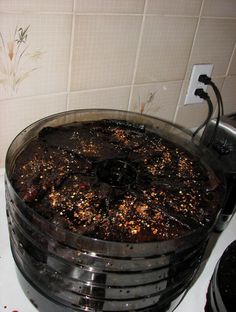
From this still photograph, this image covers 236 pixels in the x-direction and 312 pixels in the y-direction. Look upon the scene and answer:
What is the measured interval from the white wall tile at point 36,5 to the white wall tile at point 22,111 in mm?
175

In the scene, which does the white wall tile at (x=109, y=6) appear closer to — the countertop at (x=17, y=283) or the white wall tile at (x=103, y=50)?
the white wall tile at (x=103, y=50)

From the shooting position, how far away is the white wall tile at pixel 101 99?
0.79 metres

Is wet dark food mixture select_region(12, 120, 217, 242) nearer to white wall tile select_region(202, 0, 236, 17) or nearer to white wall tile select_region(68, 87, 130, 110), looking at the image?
white wall tile select_region(68, 87, 130, 110)

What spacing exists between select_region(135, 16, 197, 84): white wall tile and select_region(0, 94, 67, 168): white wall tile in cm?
21

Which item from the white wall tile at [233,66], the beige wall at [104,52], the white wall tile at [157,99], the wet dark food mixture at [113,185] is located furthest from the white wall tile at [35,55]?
the white wall tile at [233,66]

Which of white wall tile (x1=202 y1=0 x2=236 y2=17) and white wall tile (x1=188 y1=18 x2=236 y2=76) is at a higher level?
white wall tile (x1=202 y1=0 x2=236 y2=17)

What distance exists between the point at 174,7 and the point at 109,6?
0.17m

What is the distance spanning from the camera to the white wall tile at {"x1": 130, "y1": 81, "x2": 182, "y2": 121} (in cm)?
88

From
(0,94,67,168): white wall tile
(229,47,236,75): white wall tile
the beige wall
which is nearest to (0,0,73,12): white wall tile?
the beige wall

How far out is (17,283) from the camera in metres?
0.64

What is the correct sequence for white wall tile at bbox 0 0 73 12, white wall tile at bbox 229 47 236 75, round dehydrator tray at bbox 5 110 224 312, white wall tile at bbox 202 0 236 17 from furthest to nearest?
white wall tile at bbox 229 47 236 75, white wall tile at bbox 202 0 236 17, white wall tile at bbox 0 0 73 12, round dehydrator tray at bbox 5 110 224 312

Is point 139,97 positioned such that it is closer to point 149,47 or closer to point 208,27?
point 149,47

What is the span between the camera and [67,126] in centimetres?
72

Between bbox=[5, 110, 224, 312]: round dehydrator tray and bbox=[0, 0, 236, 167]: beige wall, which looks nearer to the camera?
bbox=[5, 110, 224, 312]: round dehydrator tray
